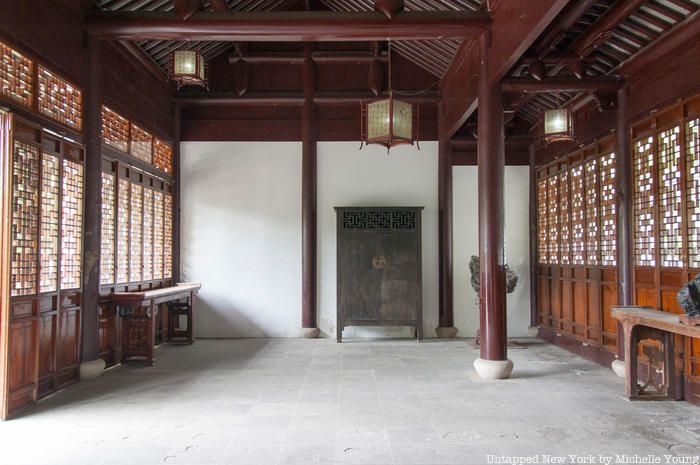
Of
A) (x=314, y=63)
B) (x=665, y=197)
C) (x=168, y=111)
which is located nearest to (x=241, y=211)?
(x=168, y=111)

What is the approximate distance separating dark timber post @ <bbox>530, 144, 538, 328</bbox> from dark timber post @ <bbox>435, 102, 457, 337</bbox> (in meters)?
1.26

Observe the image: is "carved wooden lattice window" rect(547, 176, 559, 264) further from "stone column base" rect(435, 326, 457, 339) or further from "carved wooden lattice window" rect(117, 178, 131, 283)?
"carved wooden lattice window" rect(117, 178, 131, 283)

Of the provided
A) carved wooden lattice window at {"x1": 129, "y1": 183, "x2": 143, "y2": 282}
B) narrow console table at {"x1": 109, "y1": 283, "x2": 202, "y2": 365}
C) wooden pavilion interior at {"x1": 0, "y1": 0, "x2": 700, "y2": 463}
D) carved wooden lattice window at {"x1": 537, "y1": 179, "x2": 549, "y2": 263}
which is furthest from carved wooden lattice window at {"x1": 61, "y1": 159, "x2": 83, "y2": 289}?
carved wooden lattice window at {"x1": 537, "y1": 179, "x2": 549, "y2": 263}

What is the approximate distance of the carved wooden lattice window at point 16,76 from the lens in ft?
13.2

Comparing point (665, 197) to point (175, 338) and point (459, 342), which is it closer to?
point (459, 342)

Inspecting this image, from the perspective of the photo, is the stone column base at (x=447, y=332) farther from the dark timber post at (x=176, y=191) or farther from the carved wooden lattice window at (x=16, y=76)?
the carved wooden lattice window at (x=16, y=76)

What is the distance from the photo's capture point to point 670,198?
183 inches

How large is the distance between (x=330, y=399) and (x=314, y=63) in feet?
18.2

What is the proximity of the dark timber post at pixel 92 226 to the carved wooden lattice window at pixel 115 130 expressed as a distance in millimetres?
385

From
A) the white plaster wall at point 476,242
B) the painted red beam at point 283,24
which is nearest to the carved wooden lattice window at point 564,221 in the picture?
the white plaster wall at point 476,242

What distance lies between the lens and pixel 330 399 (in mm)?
4484

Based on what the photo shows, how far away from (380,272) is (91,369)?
385 cm

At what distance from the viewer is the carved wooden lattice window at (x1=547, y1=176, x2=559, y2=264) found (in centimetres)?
734

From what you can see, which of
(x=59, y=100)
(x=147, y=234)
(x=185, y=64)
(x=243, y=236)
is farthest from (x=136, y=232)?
(x=185, y=64)
